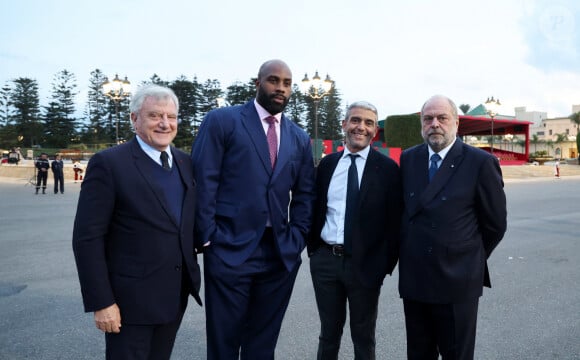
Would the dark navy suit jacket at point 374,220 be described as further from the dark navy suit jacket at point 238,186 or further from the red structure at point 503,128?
the red structure at point 503,128

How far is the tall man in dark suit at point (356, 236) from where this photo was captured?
290 centimetres

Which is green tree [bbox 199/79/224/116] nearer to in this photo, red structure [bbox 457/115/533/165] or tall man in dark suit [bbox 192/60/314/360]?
red structure [bbox 457/115/533/165]

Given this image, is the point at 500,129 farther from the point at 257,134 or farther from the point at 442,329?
the point at 257,134

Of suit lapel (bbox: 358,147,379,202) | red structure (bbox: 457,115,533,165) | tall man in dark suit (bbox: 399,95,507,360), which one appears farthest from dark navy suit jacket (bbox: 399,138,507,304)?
red structure (bbox: 457,115,533,165)

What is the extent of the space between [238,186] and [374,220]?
3.26 ft

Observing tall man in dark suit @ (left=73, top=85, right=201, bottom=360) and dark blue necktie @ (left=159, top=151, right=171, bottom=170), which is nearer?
tall man in dark suit @ (left=73, top=85, right=201, bottom=360)

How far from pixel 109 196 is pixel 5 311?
330cm

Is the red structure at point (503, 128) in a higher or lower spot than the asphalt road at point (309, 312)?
higher

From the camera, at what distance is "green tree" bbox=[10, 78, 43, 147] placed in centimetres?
7325

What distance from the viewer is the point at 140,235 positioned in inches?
87.6

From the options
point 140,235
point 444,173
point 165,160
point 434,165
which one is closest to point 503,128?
point 434,165

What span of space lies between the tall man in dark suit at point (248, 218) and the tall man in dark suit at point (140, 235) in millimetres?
171

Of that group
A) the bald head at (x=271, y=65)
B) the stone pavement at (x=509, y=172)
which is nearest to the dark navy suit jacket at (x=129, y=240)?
the bald head at (x=271, y=65)

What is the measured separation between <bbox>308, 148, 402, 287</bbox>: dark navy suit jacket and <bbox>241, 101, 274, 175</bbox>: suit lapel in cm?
60
